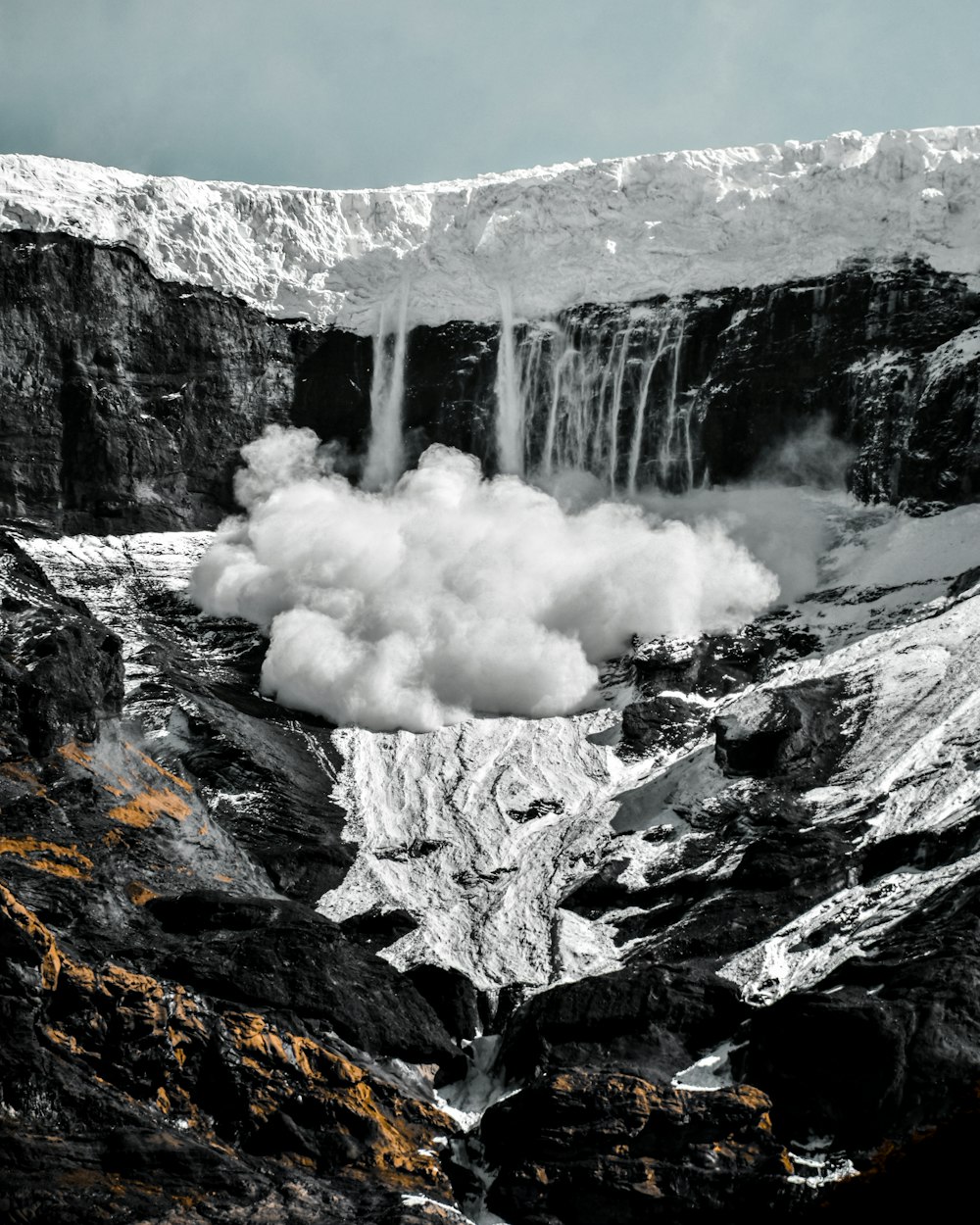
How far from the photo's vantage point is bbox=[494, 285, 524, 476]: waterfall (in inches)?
7239

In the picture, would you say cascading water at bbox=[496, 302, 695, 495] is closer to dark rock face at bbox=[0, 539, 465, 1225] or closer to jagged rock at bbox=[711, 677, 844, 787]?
jagged rock at bbox=[711, 677, 844, 787]

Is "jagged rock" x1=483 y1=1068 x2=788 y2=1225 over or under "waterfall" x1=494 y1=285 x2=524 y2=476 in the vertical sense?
under

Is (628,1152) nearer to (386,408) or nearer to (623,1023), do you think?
(623,1023)

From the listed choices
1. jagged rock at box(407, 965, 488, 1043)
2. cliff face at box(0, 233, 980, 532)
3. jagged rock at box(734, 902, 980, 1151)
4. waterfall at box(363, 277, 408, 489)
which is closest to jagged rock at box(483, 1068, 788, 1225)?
jagged rock at box(734, 902, 980, 1151)

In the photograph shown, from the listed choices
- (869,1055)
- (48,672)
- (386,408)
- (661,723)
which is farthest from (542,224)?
(869,1055)

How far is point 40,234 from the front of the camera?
177 meters

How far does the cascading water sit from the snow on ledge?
3684 millimetres

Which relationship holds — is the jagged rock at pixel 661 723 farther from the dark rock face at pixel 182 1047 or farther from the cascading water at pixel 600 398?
the dark rock face at pixel 182 1047

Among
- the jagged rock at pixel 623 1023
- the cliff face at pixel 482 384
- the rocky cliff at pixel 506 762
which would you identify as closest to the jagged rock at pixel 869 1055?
the rocky cliff at pixel 506 762

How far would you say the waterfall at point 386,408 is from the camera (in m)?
185

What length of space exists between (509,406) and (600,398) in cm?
959

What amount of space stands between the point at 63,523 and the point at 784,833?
84.3 metres

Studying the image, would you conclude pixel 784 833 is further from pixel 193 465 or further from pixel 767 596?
pixel 193 465

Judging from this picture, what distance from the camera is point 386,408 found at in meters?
186
